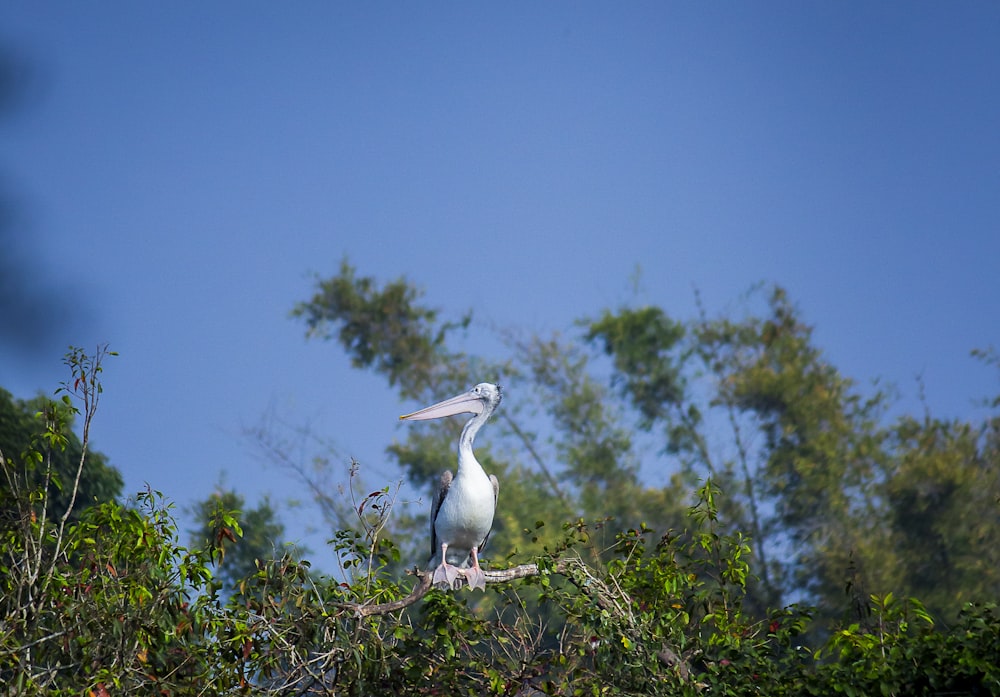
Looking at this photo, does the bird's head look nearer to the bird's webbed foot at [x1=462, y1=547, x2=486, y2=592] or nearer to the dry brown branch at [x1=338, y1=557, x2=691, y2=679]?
the bird's webbed foot at [x1=462, y1=547, x2=486, y2=592]

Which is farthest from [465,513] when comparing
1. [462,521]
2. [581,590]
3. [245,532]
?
[245,532]

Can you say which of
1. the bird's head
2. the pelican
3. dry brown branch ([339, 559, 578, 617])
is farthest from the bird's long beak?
dry brown branch ([339, 559, 578, 617])

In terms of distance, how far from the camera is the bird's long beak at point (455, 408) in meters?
6.32

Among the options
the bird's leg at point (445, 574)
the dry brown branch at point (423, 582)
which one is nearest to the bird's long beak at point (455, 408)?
the bird's leg at point (445, 574)

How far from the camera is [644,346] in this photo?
1720 cm

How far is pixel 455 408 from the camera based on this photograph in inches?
253

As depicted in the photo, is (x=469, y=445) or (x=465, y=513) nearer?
(x=465, y=513)

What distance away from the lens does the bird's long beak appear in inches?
249

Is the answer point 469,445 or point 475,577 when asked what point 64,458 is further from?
point 475,577

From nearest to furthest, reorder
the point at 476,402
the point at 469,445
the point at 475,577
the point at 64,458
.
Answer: the point at 475,577 → the point at 469,445 → the point at 476,402 → the point at 64,458

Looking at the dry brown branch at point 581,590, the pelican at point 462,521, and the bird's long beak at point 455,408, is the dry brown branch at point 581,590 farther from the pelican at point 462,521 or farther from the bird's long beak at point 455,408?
the bird's long beak at point 455,408

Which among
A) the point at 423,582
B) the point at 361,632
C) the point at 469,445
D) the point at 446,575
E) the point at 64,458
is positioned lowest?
the point at 361,632

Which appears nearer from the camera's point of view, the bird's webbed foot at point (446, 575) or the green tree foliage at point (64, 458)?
the bird's webbed foot at point (446, 575)

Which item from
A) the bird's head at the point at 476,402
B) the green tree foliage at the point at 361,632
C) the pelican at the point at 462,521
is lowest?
the green tree foliage at the point at 361,632
